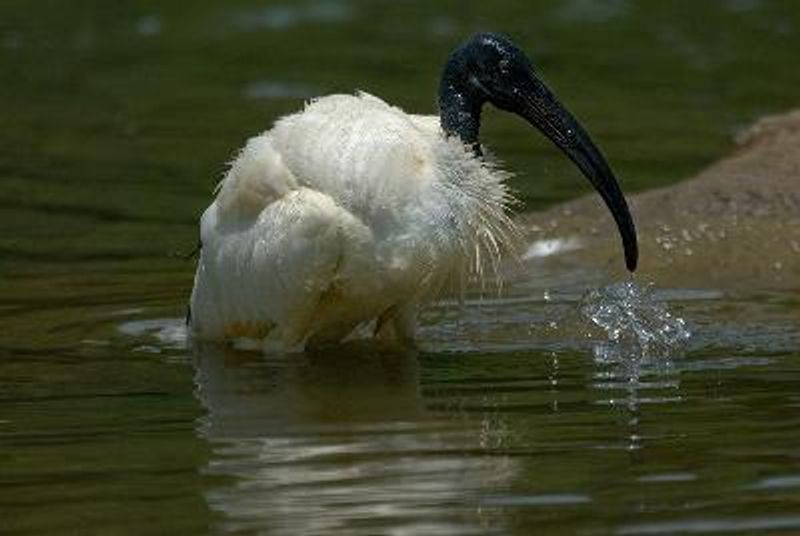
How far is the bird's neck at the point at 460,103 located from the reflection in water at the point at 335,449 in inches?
35.5

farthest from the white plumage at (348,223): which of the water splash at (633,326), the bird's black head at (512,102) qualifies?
the water splash at (633,326)

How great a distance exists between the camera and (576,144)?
1016 cm

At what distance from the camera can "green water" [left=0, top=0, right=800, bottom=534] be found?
22.6 ft

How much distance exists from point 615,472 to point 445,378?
2.25m

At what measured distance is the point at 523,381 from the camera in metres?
9.14

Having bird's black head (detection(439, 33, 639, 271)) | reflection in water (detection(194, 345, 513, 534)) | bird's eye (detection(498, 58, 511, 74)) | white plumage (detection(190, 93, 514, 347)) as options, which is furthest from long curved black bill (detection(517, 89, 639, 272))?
reflection in water (detection(194, 345, 513, 534))

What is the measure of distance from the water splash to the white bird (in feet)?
0.70

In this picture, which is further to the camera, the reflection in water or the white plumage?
the white plumage

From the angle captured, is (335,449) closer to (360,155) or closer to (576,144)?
(360,155)

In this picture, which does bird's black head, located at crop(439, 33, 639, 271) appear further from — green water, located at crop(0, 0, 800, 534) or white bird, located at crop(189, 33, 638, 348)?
green water, located at crop(0, 0, 800, 534)

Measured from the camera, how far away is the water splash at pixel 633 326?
9.72 m

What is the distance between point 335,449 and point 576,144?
2722mm

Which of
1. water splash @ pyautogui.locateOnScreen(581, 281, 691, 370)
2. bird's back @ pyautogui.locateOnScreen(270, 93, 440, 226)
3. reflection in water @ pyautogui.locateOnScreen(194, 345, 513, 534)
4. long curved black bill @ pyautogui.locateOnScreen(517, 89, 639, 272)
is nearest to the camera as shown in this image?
reflection in water @ pyautogui.locateOnScreen(194, 345, 513, 534)

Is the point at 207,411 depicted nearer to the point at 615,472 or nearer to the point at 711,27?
the point at 615,472
